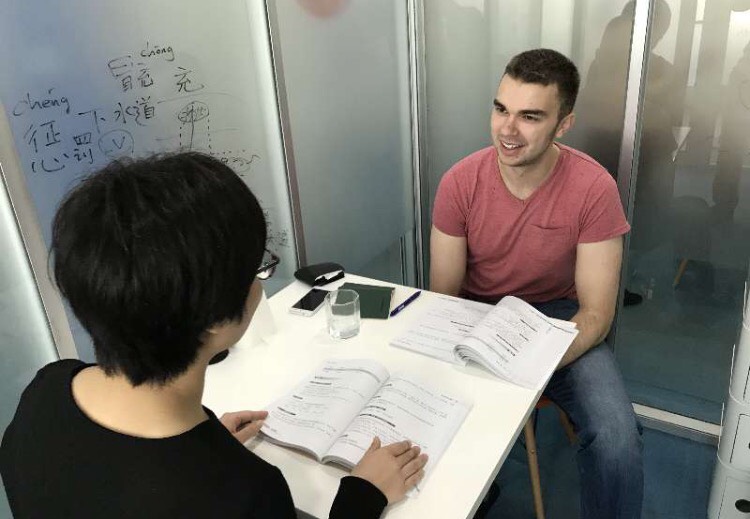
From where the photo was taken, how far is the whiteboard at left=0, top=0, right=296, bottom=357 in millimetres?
1126

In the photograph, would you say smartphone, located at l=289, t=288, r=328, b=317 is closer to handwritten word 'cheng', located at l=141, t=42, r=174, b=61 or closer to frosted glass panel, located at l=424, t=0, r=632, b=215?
handwritten word 'cheng', located at l=141, t=42, r=174, b=61

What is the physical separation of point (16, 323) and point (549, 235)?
51.8 inches

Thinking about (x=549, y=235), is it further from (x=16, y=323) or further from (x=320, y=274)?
(x=16, y=323)

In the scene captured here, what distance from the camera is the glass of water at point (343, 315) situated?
1.37m

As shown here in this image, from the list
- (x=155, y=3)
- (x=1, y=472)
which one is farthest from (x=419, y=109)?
(x=1, y=472)

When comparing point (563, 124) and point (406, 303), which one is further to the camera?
point (563, 124)

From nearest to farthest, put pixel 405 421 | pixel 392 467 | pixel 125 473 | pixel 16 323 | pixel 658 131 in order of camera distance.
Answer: pixel 125 473
pixel 392 467
pixel 405 421
pixel 16 323
pixel 658 131

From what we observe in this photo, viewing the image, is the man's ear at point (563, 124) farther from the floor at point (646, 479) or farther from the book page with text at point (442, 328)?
the floor at point (646, 479)

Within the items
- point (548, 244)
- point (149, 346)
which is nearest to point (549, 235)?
point (548, 244)

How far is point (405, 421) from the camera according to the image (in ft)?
3.41

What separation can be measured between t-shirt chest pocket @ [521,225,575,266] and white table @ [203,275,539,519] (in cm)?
34

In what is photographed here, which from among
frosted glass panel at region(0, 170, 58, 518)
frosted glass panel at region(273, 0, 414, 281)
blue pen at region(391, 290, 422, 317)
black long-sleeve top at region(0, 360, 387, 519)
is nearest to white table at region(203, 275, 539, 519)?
blue pen at region(391, 290, 422, 317)

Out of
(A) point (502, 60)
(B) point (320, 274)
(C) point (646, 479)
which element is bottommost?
(C) point (646, 479)

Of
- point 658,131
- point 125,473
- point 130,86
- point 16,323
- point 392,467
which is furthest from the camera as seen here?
point 658,131
